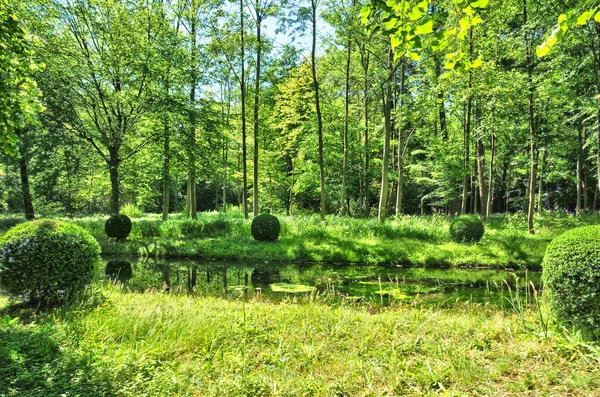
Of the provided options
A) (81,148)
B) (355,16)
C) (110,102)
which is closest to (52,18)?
(110,102)

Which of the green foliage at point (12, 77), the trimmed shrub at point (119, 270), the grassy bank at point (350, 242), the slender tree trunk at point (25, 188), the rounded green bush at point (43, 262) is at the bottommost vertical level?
the trimmed shrub at point (119, 270)

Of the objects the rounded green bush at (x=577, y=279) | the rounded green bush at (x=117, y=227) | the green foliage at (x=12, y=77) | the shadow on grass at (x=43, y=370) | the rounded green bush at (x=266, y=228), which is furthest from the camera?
the rounded green bush at (x=117, y=227)

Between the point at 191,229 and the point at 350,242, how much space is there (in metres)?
7.57

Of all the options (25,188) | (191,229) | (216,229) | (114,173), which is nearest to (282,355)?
(216,229)

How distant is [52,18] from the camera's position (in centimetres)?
1539

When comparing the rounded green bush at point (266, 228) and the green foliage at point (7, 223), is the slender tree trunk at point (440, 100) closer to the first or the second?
the rounded green bush at point (266, 228)

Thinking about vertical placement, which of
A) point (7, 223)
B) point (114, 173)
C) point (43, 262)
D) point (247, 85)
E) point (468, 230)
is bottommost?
point (7, 223)

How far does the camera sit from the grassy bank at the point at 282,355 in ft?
10.1

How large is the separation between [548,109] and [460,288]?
14140 mm

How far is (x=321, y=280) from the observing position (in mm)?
9539

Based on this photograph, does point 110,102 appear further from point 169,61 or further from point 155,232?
point 155,232

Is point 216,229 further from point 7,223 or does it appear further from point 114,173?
point 7,223

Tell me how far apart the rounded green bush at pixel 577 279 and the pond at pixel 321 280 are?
306 cm

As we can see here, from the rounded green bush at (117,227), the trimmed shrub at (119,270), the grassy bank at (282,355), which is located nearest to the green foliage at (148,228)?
the rounded green bush at (117,227)
